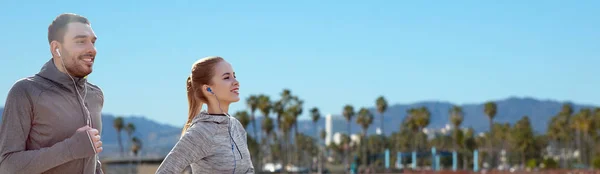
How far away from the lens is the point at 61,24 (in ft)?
9.96

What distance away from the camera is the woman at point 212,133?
3.39 m

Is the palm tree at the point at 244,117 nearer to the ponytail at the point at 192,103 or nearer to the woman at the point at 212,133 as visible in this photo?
the ponytail at the point at 192,103

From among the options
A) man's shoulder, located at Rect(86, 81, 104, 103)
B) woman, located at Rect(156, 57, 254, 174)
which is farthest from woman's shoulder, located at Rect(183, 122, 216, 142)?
man's shoulder, located at Rect(86, 81, 104, 103)

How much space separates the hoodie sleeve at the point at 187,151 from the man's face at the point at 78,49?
0.51m

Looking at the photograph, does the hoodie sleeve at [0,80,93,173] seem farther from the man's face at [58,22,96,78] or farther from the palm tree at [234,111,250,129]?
the palm tree at [234,111,250,129]

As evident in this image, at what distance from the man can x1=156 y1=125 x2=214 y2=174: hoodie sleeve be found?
334mm

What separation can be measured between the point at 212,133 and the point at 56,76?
64 centimetres

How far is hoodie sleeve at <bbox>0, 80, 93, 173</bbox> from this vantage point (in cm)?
289

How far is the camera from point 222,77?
3484 millimetres

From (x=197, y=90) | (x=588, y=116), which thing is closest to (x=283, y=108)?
(x=588, y=116)

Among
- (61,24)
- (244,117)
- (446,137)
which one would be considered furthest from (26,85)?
(446,137)

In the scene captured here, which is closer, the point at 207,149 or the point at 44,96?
the point at 44,96

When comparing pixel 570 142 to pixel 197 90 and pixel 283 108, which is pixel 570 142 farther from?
pixel 197 90

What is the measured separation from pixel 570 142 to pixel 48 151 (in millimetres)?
144461
